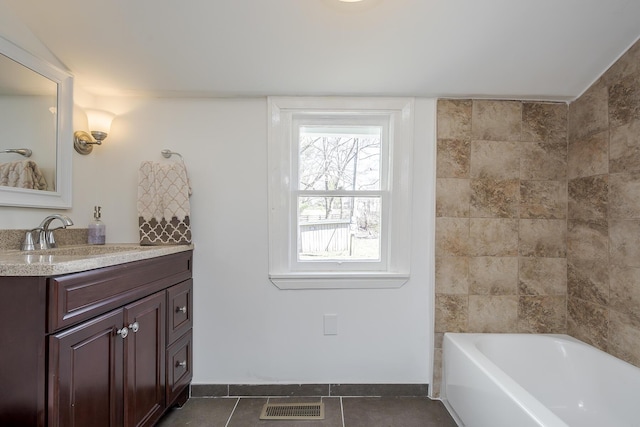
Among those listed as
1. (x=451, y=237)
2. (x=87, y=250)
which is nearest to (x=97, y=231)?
(x=87, y=250)

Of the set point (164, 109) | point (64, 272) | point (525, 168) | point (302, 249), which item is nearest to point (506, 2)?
point (525, 168)

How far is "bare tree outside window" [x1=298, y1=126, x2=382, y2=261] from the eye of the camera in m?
1.96

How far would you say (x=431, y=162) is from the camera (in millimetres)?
1876

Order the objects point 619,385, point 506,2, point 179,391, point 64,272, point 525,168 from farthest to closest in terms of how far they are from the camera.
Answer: point 525,168 → point 179,391 → point 619,385 → point 506,2 → point 64,272

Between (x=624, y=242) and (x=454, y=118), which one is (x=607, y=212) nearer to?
(x=624, y=242)

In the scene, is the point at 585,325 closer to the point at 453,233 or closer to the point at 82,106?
the point at 453,233

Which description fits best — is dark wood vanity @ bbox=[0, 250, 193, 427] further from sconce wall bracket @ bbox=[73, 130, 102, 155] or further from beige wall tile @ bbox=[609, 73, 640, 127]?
beige wall tile @ bbox=[609, 73, 640, 127]

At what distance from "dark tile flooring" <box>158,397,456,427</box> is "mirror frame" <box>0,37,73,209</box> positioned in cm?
131

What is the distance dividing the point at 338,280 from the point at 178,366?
3.36ft

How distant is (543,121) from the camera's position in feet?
6.04

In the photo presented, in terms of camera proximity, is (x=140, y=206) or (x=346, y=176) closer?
(x=140, y=206)

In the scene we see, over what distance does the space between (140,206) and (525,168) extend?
2.31 metres

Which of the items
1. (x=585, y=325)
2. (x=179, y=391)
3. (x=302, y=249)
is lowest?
(x=179, y=391)

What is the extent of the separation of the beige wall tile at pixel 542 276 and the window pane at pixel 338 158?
3.42 feet
